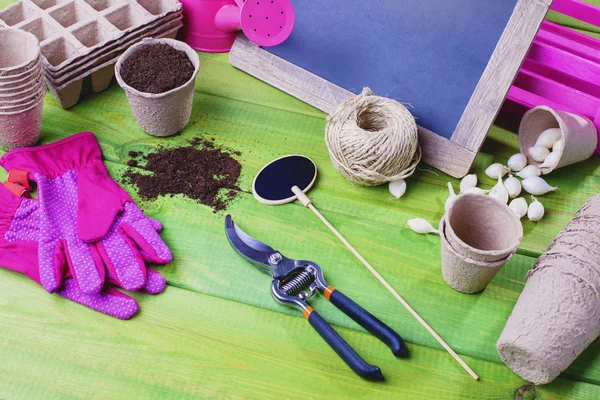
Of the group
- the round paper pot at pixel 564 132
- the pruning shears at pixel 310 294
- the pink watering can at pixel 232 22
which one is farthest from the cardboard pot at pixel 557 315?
the pink watering can at pixel 232 22

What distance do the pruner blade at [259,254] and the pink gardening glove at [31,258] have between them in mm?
179

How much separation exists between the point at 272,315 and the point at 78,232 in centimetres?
46

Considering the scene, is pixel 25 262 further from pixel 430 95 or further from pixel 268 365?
pixel 430 95

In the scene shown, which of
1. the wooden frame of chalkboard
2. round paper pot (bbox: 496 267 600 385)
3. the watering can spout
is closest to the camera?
round paper pot (bbox: 496 267 600 385)

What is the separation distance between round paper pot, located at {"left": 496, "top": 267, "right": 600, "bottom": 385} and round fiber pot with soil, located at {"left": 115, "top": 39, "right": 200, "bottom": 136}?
0.91 m

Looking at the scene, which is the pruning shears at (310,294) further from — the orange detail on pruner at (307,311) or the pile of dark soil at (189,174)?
the pile of dark soil at (189,174)

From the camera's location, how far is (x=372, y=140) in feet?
4.87

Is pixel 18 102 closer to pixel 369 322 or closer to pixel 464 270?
pixel 369 322

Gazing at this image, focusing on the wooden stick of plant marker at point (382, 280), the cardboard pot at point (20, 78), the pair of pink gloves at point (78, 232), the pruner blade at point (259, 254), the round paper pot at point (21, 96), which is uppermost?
the cardboard pot at point (20, 78)

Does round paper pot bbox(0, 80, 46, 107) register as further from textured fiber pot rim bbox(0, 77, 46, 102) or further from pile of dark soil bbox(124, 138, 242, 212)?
pile of dark soil bbox(124, 138, 242, 212)

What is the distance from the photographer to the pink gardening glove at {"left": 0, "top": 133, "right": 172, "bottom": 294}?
1.37 meters

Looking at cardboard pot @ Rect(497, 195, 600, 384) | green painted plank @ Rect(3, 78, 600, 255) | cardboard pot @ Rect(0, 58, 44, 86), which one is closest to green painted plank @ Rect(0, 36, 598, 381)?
green painted plank @ Rect(3, 78, 600, 255)

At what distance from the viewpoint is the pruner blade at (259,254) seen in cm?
139

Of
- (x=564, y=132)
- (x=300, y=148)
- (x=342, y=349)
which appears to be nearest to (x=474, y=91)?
(x=564, y=132)
